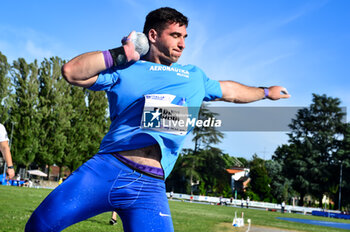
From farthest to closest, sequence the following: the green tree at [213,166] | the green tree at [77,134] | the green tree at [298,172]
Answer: the green tree at [298,172] → the green tree at [213,166] → the green tree at [77,134]

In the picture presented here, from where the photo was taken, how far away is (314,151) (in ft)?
222

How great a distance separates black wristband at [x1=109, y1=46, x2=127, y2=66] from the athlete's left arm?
1163 mm

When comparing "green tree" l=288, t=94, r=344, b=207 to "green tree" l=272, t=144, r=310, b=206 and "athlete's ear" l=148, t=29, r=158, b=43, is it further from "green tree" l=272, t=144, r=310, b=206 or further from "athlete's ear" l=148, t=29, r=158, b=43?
"athlete's ear" l=148, t=29, r=158, b=43

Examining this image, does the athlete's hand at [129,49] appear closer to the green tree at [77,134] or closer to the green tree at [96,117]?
the green tree at [77,134]

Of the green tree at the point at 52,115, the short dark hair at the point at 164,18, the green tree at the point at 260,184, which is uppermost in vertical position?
the green tree at the point at 52,115

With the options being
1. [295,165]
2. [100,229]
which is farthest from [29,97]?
[295,165]

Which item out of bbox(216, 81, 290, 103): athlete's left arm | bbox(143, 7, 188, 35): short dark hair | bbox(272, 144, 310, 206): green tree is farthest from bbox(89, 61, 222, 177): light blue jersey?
bbox(272, 144, 310, 206): green tree

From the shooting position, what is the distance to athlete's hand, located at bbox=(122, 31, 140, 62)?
2771mm

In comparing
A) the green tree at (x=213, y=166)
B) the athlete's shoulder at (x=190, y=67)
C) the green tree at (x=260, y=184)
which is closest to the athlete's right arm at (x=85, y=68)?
the athlete's shoulder at (x=190, y=67)

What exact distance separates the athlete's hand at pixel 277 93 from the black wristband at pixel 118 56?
5.99 feet

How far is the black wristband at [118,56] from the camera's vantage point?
273 centimetres

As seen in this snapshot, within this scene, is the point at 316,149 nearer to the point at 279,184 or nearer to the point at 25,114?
the point at 279,184

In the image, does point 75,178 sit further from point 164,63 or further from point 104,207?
point 164,63

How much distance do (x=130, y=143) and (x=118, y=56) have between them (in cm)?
70
